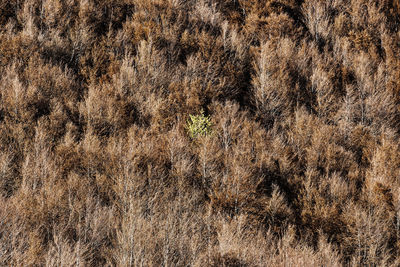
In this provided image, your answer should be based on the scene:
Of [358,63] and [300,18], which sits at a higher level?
[300,18]

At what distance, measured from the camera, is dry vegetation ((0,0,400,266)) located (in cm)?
671

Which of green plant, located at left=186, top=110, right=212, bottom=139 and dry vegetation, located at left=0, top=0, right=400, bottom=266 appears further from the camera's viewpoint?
green plant, located at left=186, top=110, right=212, bottom=139

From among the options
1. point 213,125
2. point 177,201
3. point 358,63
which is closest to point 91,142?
point 177,201

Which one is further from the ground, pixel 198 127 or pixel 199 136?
pixel 198 127

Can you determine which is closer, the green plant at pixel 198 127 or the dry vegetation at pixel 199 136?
the dry vegetation at pixel 199 136

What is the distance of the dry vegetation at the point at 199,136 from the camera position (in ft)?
22.0

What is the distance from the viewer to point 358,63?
12812mm

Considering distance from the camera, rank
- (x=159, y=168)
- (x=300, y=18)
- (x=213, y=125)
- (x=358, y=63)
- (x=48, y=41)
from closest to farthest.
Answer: (x=159, y=168) < (x=213, y=125) < (x=48, y=41) < (x=358, y=63) < (x=300, y=18)

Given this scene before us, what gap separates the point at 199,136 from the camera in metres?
9.34

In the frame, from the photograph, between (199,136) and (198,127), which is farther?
(198,127)

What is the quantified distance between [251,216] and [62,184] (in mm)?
4833

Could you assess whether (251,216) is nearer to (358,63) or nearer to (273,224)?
(273,224)

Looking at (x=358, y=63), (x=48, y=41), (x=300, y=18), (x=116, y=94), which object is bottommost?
(x=116, y=94)

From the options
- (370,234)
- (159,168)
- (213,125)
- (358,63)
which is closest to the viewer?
(370,234)
